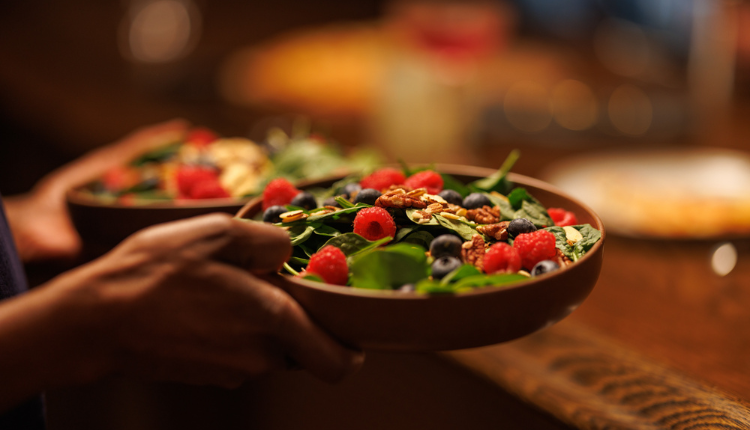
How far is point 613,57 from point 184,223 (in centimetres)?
517

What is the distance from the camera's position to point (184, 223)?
1.95 feet

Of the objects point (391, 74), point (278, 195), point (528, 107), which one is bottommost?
point (278, 195)

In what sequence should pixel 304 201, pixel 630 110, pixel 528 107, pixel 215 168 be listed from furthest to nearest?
pixel 528 107
pixel 630 110
pixel 215 168
pixel 304 201

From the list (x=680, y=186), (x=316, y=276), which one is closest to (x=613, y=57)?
(x=680, y=186)

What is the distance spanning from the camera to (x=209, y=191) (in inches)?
41.8

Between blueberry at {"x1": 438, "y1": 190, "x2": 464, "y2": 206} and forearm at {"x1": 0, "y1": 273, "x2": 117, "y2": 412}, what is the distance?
0.51 metres

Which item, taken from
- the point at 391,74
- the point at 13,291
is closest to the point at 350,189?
the point at 13,291

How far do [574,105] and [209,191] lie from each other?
3.00m

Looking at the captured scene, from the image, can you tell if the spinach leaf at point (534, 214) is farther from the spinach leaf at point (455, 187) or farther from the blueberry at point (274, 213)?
the blueberry at point (274, 213)

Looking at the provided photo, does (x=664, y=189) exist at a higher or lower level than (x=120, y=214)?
higher

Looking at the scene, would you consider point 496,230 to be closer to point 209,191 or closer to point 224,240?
point 224,240

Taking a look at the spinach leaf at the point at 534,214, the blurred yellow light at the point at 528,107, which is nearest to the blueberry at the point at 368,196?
the spinach leaf at the point at 534,214

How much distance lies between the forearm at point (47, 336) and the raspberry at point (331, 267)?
0.24 meters

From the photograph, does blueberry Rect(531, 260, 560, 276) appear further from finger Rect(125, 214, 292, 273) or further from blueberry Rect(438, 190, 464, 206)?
finger Rect(125, 214, 292, 273)
